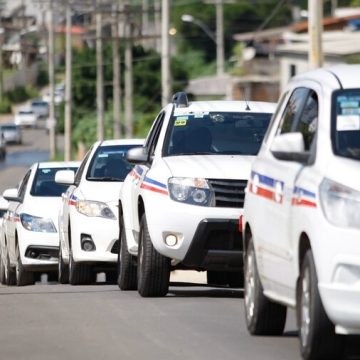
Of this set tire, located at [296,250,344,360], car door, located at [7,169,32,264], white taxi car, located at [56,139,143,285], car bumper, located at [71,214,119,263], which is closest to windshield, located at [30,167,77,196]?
car door, located at [7,169,32,264]

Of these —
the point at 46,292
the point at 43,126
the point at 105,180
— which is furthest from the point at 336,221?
the point at 43,126

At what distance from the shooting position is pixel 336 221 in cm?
934

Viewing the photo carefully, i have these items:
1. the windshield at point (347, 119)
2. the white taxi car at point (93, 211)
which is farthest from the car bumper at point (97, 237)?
the windshield at point (347, 119)

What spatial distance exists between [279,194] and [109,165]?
859 centimetres

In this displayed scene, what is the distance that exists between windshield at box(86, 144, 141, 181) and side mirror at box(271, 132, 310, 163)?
863cm

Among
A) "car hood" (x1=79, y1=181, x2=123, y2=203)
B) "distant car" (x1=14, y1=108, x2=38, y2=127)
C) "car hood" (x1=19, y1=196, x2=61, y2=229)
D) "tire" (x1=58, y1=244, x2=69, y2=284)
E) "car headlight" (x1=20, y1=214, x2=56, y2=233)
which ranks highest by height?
"car hood" (x1=79, y1=181, x2=123, y2=203)

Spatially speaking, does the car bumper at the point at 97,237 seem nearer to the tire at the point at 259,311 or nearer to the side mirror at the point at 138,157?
the side mirror at the point at 138,157

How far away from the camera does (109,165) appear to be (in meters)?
19.0

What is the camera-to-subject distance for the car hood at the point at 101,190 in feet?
58.9

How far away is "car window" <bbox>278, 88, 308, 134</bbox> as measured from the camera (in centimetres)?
1088

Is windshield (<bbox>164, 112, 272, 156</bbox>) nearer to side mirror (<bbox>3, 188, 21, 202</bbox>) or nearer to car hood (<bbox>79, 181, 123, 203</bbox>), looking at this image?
car hood (<bbox>79, 181, 123, 203</bbox>)

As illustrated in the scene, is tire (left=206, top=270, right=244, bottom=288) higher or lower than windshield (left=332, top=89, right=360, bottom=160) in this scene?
lower

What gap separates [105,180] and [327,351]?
913 cm

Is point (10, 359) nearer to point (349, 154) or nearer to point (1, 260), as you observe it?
point (349, 154)
